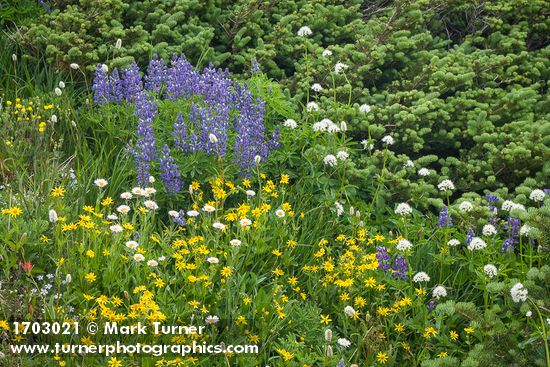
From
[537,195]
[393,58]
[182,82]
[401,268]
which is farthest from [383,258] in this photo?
[393,58]

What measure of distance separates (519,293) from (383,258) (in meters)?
0.81

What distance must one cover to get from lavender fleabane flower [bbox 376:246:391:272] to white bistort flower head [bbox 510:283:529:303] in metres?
0.76

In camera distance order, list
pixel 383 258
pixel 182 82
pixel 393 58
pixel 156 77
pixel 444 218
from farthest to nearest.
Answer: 1. pixel 393 58
2. pixel 156 77
3. pixel 182 82
4. pixel 444 218
5. pixel 383 258

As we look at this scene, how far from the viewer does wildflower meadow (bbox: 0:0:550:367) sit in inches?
139

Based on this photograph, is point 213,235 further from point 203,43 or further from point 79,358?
point 203,43

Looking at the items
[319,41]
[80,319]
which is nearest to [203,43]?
[319,41]

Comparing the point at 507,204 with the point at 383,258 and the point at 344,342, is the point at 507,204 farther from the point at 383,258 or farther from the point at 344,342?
the point at 344,342

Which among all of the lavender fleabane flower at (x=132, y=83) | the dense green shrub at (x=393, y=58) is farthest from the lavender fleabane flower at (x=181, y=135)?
the dense green shrub at (x=393, y=58)

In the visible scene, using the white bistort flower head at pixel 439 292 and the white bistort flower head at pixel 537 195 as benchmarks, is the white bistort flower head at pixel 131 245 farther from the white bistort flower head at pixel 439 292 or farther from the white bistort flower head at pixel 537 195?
the white bistort flower head at pixel 537 195

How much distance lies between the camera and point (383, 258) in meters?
4.03

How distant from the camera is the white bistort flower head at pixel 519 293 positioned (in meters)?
3.40

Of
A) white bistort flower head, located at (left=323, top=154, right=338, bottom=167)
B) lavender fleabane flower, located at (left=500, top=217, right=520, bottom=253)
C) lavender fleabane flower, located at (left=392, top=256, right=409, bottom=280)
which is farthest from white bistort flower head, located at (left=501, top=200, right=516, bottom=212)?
white bistort flower head, located at (left=323, top=154, right=338, bottom=167)

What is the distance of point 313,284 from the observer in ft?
13.4

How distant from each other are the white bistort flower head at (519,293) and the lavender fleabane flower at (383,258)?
2.48 ft
